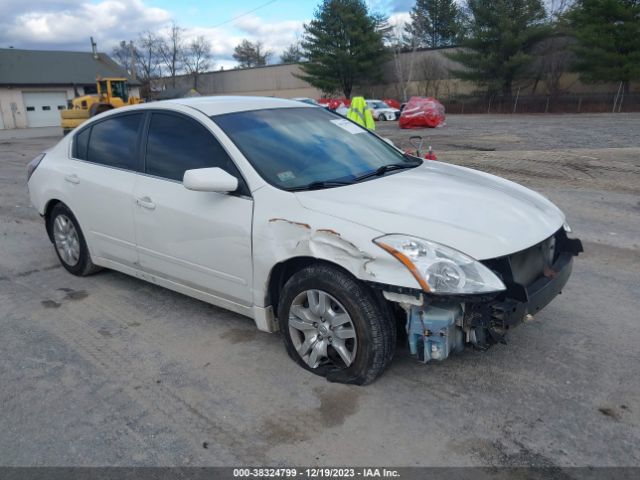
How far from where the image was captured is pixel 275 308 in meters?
3.49

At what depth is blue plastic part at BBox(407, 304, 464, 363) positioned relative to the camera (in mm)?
2771

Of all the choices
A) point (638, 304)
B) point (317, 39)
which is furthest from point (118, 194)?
point (317, 39)

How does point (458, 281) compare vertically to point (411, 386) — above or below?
above

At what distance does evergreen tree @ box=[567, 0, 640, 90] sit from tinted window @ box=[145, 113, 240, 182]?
38156 millimetres

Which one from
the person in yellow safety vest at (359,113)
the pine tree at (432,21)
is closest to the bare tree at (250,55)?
the pine tree at (432,21)

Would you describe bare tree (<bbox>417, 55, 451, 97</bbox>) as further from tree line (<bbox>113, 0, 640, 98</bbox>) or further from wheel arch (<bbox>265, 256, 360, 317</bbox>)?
wheel arch (<bbox>265, 256, 360, 317</bbox>)

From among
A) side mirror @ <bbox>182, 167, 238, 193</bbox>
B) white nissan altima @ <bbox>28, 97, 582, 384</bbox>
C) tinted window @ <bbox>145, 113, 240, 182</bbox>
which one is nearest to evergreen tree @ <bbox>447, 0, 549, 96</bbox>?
white nissan altima @ <bbox>28, 97, 582, 384</bbox>

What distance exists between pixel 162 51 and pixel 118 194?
260 feet

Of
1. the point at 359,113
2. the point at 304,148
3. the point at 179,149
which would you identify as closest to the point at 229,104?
the point at 179,149

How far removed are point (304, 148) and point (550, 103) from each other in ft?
129

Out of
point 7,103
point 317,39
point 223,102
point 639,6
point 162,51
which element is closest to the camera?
point 223,102

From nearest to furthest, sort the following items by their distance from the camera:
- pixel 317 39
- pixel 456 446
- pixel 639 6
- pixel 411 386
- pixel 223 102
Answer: pixel 456 446 → pixel 411 386 → pixel 223 102 → pixel 639 6 → pixel 317 39

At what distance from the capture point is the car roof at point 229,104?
3963 mm

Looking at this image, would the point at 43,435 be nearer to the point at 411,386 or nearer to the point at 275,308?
the point at 275,308
